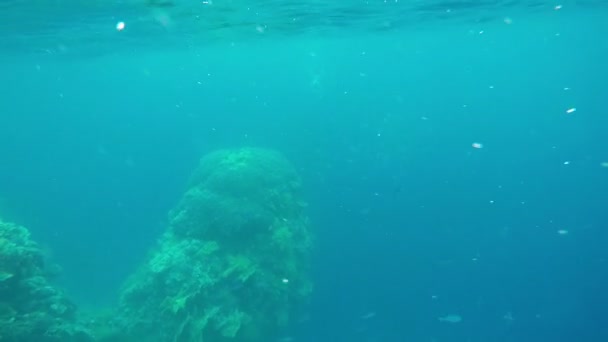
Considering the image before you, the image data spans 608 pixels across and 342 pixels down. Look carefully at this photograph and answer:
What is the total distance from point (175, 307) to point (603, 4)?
110 ft

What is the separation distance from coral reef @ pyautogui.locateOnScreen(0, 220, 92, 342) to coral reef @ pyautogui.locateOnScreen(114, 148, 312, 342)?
2.67m

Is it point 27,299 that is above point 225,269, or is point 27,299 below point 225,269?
above

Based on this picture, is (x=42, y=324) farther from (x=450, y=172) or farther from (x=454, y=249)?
(x=450, y=172)

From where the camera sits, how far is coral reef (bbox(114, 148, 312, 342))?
45.9 ft

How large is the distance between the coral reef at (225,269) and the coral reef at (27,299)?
267 centimetres

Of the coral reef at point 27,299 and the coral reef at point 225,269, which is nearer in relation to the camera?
the coral reef at point 27,299

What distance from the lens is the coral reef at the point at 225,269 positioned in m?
14.0

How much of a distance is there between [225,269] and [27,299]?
5.69m

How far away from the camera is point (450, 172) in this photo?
43375mm

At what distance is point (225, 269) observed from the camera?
583 inches

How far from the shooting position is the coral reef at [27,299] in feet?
34.9

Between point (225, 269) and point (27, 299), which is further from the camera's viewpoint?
point (225, 269)

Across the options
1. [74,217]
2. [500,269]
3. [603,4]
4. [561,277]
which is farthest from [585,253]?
[74,217]

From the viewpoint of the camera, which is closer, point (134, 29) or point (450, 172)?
point (134, 29)
